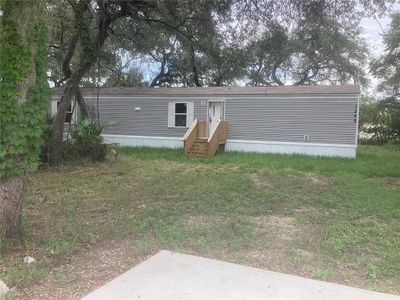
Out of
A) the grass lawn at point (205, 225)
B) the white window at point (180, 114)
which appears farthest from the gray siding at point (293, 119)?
the grass lawn at point (205, 225)

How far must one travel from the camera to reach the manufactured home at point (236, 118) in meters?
12.9

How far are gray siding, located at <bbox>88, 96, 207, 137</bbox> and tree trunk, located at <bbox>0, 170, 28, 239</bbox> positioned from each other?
10969 mm

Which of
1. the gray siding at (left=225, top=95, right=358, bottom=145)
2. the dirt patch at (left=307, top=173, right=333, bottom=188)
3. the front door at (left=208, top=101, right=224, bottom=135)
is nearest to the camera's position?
the dirt patch at (left=307, top=173, right=333, bottom=188)

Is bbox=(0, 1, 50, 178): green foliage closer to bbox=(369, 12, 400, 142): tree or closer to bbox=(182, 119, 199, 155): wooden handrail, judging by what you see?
bbox=(182, 119, 199, 155): wooden handrail

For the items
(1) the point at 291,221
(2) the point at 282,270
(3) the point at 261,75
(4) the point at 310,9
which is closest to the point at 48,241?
(2) the point at 282,270

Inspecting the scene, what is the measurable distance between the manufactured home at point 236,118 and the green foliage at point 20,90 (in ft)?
30.2

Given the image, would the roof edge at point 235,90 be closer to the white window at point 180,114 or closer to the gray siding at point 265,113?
the gray siding at point 265,113

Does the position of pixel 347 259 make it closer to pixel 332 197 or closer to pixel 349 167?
pixel 332 197

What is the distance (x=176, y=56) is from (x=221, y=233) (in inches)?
660

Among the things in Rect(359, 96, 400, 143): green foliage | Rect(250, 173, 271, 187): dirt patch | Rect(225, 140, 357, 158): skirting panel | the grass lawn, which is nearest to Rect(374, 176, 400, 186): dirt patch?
the grass lawn

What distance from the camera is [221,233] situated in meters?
4.54

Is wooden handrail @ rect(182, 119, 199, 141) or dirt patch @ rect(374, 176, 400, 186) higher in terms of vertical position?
wooden handrail @ rect(182, 119, 199, 141)

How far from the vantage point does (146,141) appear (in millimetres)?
15609

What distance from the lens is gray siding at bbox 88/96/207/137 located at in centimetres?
1512
